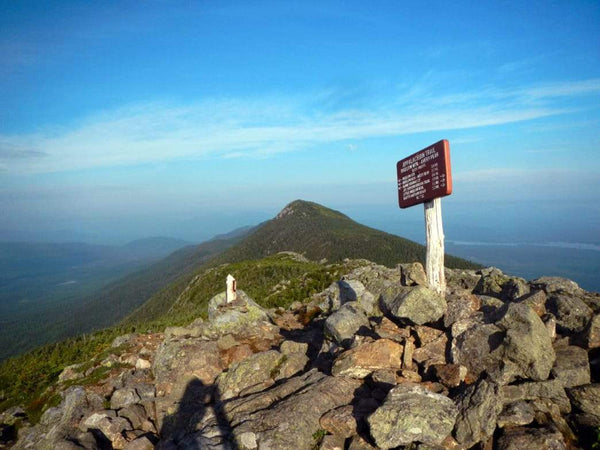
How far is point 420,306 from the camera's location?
14.7 m

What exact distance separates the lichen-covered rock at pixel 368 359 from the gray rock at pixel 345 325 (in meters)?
1.94

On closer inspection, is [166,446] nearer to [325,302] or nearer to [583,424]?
[583,424]

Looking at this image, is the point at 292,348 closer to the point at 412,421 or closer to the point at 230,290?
the point at 412,421

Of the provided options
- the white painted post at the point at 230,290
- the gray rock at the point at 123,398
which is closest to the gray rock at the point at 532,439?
the gray rock at the point at 123,398

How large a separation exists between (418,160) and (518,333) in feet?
27.1

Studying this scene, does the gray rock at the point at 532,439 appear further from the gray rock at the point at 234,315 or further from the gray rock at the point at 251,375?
the gray rock at the point at 234,315

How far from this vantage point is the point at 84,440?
42.9 ft

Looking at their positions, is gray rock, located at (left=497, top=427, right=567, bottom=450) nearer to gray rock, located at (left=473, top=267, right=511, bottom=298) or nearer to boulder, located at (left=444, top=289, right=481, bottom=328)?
boulder, located at (left=444, top=289, right=481, bottom=328)

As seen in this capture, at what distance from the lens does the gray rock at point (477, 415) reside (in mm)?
9609

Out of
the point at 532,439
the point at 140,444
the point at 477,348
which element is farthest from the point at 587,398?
the point at 140,444

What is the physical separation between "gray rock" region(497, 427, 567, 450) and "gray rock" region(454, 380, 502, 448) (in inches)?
14.9

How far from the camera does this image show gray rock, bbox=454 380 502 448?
961 centimetres

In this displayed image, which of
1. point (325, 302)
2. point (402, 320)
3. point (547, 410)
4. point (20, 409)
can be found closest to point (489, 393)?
point (547, 410)

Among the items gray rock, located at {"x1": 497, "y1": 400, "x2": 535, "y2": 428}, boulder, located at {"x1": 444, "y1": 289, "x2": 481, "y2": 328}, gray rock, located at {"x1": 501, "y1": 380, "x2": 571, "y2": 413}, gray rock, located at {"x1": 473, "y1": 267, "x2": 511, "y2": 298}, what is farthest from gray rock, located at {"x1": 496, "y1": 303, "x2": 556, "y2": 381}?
gray rock, located at {"x1": 473, "y1": 267, "x2": 511, "y2": 298}
